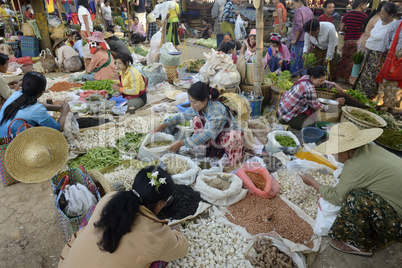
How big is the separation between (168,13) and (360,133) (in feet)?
22.8

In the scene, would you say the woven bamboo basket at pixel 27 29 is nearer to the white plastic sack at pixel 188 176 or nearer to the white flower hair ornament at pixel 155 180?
the white plastic sack at pixel 188 176

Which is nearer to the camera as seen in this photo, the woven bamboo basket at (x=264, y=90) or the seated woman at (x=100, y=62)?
the woven bamboo basket at (x=264, y=90)

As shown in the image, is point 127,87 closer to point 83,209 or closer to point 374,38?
point 83,209

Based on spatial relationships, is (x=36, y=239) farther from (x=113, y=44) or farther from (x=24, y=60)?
(x=24, y=60)

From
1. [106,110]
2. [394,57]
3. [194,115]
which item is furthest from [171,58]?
[394,57]

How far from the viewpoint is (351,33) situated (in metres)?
6.35

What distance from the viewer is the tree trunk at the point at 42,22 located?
7.96 metres

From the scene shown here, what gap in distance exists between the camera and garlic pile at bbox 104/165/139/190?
10.2 feet

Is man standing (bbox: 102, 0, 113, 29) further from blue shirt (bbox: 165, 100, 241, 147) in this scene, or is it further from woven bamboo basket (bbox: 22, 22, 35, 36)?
blue shirt (bbox: 165, 100, 241, 147)

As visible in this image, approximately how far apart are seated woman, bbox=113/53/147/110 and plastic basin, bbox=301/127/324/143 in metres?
3.02

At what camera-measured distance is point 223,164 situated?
3486mm

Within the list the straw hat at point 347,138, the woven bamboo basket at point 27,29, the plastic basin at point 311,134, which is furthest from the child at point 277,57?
the woven bamboo basket at point 27,29

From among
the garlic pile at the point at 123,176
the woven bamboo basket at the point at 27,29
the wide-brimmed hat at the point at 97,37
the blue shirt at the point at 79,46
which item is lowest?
the garlic pile at the point at 123,176

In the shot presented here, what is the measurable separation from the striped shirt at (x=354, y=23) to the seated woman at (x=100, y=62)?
5.82 metres
